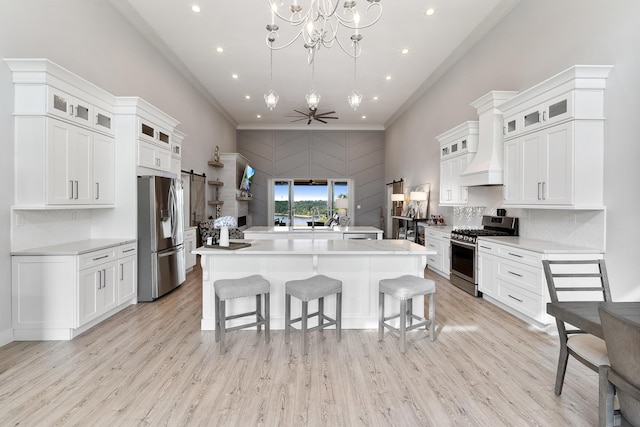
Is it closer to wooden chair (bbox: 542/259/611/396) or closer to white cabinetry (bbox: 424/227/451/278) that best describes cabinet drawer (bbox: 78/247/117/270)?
wooden chair (bbox: 542/259/611/396)

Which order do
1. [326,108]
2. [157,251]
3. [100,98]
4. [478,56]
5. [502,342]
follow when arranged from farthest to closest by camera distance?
1. [326,108]
2. [478,56]
3. [157,251]
4. [100,98]
5. [502,342]

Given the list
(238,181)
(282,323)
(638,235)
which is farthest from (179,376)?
(238,181)

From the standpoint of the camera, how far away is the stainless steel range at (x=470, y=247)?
15.2 feet

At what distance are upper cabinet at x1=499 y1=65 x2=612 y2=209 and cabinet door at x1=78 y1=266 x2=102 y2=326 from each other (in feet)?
16.0

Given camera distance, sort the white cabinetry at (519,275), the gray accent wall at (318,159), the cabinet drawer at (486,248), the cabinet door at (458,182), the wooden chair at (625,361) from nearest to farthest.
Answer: the wooden chair at (625,361) → the white cabinetry at (519,275) → the cabinet drawer at (486,248) → the cabinet door at (458,182) → the gray accent wall at (318,159)

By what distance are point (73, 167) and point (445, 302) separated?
4717 mm

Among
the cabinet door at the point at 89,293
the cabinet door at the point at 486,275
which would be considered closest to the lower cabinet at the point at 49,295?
the cabinet door at the point at 89,293

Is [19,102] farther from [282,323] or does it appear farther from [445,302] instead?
[445,302]

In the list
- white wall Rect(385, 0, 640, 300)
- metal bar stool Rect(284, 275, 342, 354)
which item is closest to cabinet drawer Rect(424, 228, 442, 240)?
white wall Rect(385, 0, 640, 300)

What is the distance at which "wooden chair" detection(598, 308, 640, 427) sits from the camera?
1.23 metres

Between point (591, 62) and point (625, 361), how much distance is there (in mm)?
3264

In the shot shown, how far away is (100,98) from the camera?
3875mm

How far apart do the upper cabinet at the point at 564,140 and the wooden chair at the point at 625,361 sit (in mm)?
2352

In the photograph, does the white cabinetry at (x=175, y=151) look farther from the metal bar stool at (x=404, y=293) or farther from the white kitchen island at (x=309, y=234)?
the metal bar stool at (x=404, y=293)
